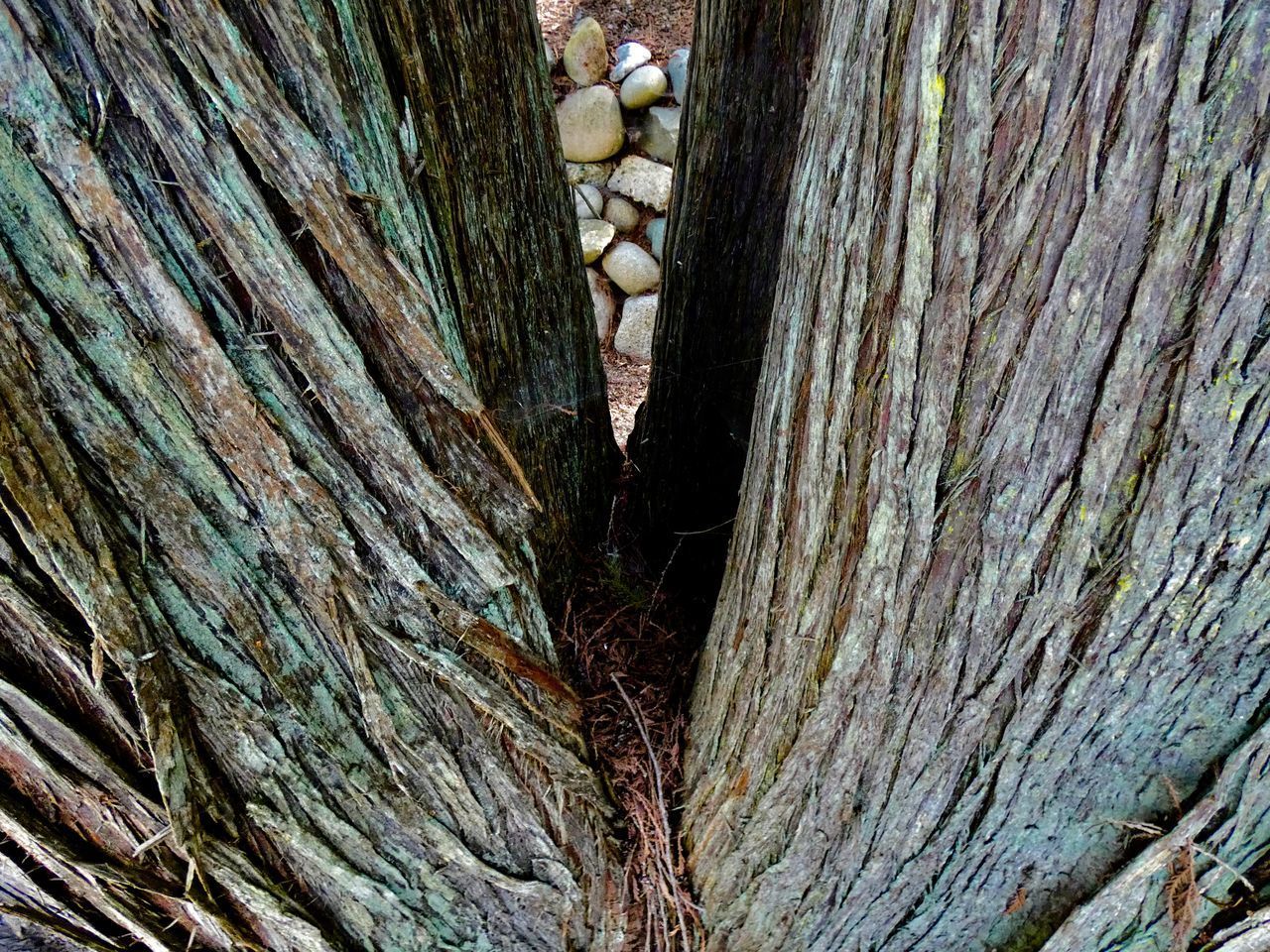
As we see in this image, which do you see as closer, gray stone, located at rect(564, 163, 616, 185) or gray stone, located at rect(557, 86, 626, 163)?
gray stone, located at rect(557, 86, 626, 163)

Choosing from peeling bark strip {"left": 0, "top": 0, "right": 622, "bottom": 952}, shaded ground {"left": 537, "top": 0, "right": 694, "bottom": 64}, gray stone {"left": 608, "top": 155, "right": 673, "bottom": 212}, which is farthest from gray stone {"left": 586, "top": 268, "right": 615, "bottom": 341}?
peeling bark strip {"left": 0, "top": 0, "right": 622, "bottom": 952}

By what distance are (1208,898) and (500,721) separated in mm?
1034

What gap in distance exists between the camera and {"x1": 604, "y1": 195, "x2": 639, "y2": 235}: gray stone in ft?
15.9

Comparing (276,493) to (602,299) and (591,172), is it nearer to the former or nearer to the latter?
(602,299)

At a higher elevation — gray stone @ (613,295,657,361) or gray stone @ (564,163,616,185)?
gray stone @ (564,163,616,185)

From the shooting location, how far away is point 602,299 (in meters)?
4.77

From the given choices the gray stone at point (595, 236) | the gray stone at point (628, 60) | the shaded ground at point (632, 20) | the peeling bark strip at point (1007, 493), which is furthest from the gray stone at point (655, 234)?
the peeling bark strip at point (1007, 493)

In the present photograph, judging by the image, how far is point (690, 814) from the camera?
159cm

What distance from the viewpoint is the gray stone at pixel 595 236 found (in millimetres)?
4746

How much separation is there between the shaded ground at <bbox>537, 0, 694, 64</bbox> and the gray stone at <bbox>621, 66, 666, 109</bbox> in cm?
23

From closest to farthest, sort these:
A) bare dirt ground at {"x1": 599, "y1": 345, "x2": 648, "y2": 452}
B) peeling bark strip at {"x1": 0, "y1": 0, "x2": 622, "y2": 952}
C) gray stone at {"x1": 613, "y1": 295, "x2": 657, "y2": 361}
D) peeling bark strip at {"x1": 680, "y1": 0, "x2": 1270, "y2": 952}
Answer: peeling bark strip at {"x1": 680, "y1": 0, "x2": 1270, "y2": 952}
peeling bark strip at {"x1": 0, "y1": 0, "x2": 622, "y2": 952}
bare dirt ground at {"x1": 599, "y1": 345, "x2": 648, "y2": 452}
gray stone at {"x1": 613, "y1": 295, "x2": 657, "y2": 361}

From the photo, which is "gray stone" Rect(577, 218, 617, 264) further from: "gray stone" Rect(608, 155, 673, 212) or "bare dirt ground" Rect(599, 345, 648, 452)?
"bare dirt ground" Rect(599, 345, 648, 452)

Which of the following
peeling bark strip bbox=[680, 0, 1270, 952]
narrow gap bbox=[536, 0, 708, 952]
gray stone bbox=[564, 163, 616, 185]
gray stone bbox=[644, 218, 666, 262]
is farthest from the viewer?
→ gray stone bbox=[564, 163, 616, 185]

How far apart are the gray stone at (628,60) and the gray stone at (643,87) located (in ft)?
0.15
